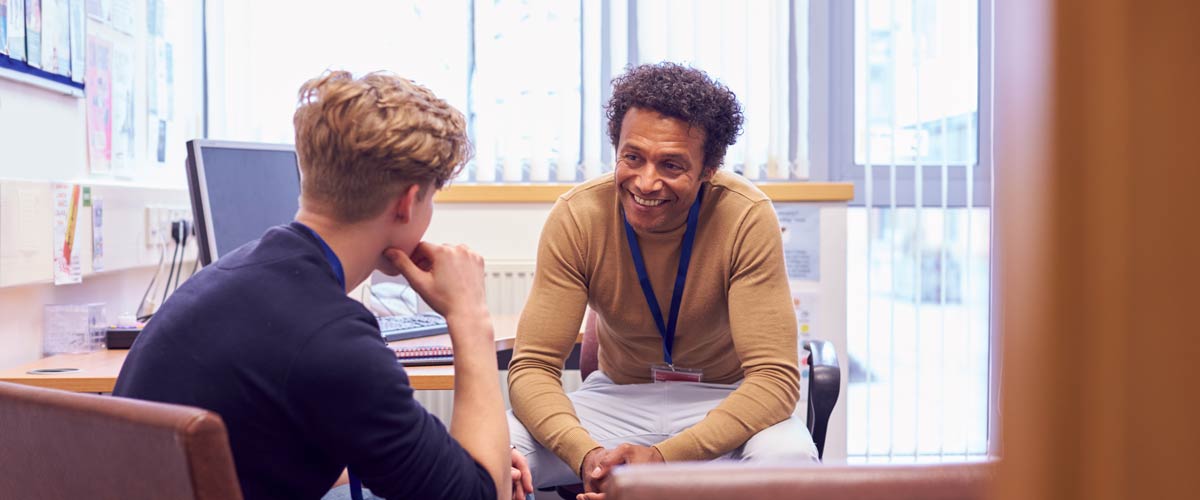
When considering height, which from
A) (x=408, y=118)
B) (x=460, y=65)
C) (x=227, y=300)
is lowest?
(x=227, y=300)

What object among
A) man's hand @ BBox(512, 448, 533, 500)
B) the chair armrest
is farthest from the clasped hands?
the chair armrest

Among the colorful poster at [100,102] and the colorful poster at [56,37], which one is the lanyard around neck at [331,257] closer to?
the colorful poster at [56,37]

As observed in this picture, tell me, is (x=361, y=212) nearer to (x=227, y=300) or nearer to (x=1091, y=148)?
(x=227, y=300)

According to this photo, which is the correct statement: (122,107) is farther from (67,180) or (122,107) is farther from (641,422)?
(641,422)

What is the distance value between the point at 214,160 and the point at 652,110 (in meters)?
0.93

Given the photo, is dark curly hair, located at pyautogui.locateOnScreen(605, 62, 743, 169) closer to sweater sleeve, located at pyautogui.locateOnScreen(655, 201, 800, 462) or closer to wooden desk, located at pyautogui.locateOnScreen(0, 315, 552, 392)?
sweater sleeve, located at pyautogui.locateOnScreen(655, 201, 800, 462)

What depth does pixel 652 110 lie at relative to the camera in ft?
6.16

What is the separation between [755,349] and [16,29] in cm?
159

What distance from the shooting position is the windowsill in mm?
3045

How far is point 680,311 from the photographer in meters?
1.93

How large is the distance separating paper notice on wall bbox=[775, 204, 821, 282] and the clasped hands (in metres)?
1.50

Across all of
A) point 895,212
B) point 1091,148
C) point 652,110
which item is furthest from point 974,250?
point 1091,148

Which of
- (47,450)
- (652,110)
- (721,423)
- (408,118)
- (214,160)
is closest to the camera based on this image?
(47,450)

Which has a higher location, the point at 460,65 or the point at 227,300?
the point at 460,65
